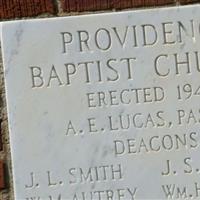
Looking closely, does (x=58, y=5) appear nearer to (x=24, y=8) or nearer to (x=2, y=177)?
(x=24, y=8)

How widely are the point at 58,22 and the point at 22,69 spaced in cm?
17

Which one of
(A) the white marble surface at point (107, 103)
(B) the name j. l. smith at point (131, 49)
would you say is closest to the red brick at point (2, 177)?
(A) the white marble surface at point (107, 103)

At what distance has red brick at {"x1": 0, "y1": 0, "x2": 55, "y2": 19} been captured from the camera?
8.55 feet

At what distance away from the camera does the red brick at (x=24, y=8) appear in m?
2.61

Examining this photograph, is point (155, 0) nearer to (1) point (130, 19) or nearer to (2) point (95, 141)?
(1) point (130, 19)

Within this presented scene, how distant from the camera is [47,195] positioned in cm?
264

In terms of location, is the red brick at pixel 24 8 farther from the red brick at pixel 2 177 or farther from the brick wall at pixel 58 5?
the red brick at pixel 2 177

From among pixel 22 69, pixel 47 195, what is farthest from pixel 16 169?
pixel 22 69

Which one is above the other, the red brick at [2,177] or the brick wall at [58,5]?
the brick wall at [58,5]

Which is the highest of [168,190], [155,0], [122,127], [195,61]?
[155,0]

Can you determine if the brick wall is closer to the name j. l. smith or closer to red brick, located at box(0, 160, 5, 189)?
the name j. l. smith

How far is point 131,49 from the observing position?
2592 millimetres

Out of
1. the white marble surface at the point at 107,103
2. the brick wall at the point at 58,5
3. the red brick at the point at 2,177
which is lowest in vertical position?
the red brick at the point at 2,177

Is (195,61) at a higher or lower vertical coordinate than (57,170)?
higher
